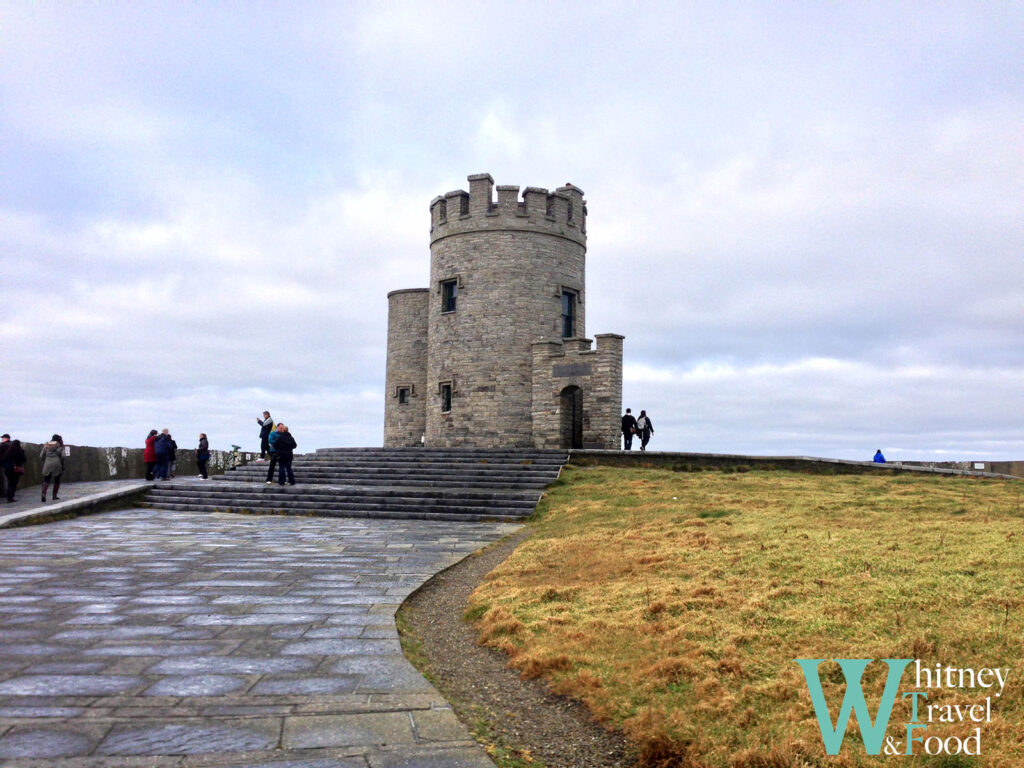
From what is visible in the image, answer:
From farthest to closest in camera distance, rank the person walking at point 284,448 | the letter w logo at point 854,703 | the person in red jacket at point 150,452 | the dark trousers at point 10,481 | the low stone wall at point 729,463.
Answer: the person in red jacket at point 150,452, the low stone wall at point 729,463, the person walking at point 284,448, the dark trousers at point 10,481, the letter w logo at point 854,703

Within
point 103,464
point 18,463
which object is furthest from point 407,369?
point 18,463

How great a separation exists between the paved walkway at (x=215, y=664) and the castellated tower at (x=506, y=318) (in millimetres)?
16569

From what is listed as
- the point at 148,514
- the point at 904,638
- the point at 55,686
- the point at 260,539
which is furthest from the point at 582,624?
the point at 148,514

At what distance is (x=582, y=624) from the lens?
6.35 m

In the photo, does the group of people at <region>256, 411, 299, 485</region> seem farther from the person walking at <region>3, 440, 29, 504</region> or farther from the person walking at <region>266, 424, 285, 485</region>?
the person walking at <region>3, 440, 29, 504</region>

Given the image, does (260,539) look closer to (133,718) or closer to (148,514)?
(148,514)

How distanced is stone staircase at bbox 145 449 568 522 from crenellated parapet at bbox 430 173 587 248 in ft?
30.9

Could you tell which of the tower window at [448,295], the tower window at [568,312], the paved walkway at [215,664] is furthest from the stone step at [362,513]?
the tower window at [568,312]

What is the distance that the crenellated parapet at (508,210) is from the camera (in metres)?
28.5

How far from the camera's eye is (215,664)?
537 centimetres

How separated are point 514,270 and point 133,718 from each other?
82.1 ft

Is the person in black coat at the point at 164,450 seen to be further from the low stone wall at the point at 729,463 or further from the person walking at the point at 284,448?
the low stone wall at the point at 729,463

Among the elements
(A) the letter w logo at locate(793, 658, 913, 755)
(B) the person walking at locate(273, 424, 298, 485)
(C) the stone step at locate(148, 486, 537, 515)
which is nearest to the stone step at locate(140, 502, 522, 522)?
(C) the stone step at locate(148, 486, 537, 515)

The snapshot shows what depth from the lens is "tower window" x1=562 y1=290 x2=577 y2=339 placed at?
29828 mm
